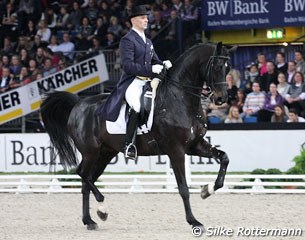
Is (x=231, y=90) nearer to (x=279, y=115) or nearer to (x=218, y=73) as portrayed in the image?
(x=279, y=115)

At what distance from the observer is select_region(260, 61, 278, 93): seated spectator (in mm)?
19609

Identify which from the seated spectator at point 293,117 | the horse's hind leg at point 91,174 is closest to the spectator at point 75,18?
the seated spectator at point 293,117

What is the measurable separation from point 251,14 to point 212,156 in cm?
1041

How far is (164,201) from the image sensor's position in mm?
14984

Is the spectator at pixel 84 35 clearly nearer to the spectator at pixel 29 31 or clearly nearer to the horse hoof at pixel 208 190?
the spectator at pixel 29 31

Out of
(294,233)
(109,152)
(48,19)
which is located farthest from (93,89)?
(294,233)

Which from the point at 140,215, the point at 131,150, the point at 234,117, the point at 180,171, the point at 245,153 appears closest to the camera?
the point at 180,171

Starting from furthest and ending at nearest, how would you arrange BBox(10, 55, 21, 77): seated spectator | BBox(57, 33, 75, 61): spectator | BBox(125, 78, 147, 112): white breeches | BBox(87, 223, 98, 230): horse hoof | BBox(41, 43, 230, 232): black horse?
BBox(10, 55, 21, 77): seated spectator
BBox(57, 33, 75, 61): spectator
BBox(87, 223, 98, 230): horse hoof
BBox(125, 78, 147, 112): white breeches
BBox(41, 43, 230, 232): black horse

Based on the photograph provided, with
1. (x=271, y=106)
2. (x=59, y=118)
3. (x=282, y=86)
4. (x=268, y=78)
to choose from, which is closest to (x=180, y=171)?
(x=59, y=118)

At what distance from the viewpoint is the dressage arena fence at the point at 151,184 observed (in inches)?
627

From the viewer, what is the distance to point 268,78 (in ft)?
64.5

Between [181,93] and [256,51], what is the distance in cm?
1088

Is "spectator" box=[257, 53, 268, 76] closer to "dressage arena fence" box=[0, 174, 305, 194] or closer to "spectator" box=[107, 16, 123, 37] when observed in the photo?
"dressage arena fence" box=[0, 174, 305, 194]

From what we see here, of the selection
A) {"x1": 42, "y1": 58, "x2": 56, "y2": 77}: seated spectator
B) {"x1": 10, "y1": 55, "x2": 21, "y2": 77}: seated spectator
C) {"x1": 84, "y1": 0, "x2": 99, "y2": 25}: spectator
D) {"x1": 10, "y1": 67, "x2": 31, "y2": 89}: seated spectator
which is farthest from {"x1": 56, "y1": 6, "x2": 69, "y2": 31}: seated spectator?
{"x1": 10, "y1": 67, "x2": 31, "y2": 89}: seated spectator
